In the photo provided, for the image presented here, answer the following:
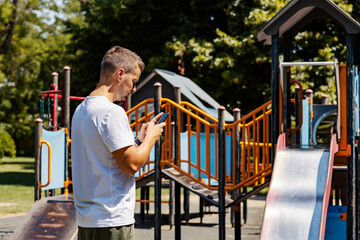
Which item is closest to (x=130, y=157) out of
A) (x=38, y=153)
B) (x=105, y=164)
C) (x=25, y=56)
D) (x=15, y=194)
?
(x=105, y=164)

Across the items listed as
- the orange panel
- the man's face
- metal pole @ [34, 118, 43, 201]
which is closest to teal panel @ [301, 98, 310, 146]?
the orange panel

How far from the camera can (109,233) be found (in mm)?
2816

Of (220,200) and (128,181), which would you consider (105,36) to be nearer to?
(220,200)

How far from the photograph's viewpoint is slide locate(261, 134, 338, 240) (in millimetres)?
5754

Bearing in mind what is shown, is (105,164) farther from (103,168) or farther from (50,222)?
(50,222)

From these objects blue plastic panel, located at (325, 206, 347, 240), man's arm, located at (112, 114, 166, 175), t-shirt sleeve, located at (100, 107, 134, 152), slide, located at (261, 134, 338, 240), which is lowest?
blue plastic panel, located at (325, 206, 347, 240)

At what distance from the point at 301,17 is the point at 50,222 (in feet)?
15.3

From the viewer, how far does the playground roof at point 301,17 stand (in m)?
7.16

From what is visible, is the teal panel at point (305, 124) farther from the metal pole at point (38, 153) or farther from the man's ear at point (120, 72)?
the man's ear at point (120, 72)

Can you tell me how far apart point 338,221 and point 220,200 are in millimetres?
1665

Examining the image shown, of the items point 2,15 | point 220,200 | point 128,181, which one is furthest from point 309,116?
point 2,15

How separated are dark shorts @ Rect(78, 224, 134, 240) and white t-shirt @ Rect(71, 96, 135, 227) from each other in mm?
27

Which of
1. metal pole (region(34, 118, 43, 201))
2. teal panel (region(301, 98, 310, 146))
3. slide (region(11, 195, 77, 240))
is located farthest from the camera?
teal panel (region(301, 98, 310, 146))

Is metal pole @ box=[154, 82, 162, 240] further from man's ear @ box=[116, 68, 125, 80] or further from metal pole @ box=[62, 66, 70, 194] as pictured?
man's ear @ box=[116, 68, 125, 80]
